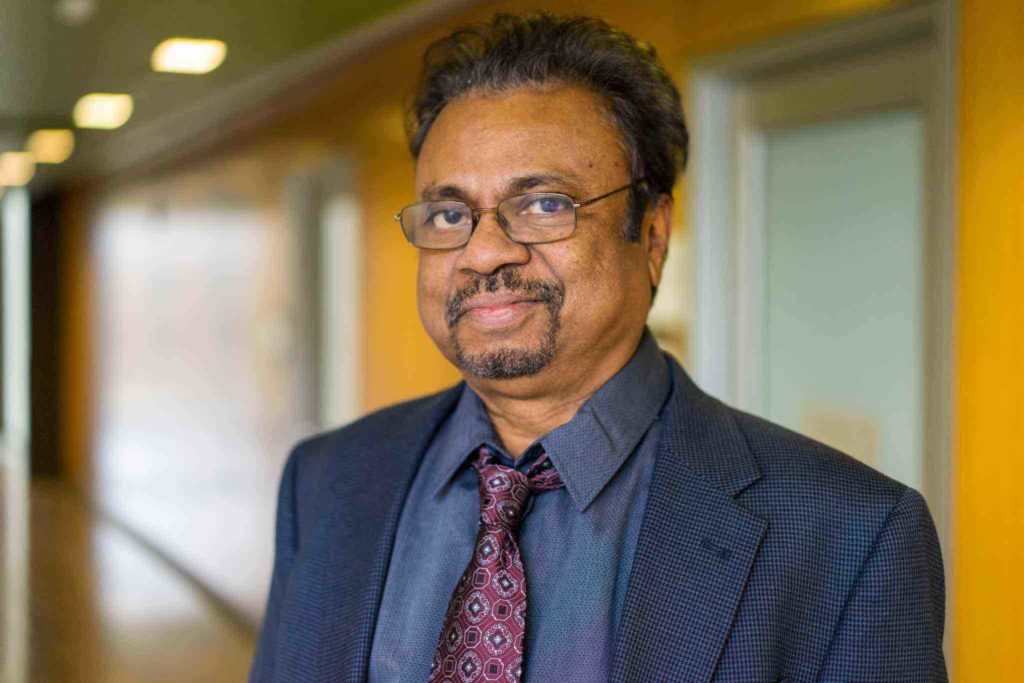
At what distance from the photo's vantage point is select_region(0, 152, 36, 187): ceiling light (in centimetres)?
899

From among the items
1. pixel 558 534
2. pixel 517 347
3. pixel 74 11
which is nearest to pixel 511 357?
pixel 517 347

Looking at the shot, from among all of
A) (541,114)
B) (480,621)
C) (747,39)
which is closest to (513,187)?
(541,114)

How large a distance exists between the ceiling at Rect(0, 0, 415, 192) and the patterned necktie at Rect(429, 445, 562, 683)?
3.27 meters

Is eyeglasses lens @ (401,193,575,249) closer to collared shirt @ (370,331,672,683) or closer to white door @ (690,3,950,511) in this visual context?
collared shirt @ (370,331,672,683)

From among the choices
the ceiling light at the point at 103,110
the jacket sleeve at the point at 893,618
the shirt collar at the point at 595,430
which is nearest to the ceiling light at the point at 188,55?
the ceiling light at the point at 103,110

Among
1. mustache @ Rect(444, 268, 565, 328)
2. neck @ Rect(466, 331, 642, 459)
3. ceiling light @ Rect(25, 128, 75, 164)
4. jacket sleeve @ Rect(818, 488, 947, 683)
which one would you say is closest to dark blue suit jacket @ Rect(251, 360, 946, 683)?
jacket sleeve @ Rect(818, 488, 947, 683)

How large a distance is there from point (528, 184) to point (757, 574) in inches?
23.6

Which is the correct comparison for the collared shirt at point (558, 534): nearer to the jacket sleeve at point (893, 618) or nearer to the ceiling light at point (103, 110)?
the jacket sleeve at point (893, 618)

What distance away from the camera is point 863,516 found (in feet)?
4.87

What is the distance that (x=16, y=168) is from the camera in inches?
386

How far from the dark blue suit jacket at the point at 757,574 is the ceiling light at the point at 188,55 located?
3985 millimetres

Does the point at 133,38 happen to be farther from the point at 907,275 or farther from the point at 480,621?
the point at 480,621

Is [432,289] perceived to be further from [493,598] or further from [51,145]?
[51,145]

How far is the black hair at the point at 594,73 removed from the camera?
1.70 metres
